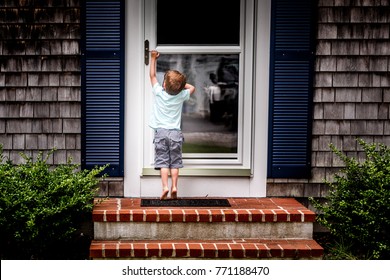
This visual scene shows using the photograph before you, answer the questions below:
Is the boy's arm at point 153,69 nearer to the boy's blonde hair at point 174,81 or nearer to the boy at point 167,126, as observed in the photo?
the boy at point 167,126

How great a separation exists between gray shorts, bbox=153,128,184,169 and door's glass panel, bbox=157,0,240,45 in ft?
3.05

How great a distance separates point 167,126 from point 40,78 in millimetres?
1309

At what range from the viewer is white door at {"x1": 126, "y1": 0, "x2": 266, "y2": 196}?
5613 mm

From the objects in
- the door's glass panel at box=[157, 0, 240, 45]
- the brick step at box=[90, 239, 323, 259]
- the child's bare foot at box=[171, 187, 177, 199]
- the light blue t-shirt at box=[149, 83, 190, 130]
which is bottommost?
the brick step at box=[90, 239, 323, 259]

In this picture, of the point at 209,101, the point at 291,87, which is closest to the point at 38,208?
the point at 209,101

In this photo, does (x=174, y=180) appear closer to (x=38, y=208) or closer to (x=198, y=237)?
(x=198, y=237)

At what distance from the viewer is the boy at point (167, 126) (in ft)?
17.5

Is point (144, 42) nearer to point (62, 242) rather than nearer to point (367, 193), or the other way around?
point (62, 242)

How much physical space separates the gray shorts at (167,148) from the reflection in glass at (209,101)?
0.45 m

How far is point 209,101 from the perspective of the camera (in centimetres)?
582

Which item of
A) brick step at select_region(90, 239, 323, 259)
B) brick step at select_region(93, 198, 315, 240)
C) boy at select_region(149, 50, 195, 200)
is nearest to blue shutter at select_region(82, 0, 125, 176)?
boy at select_region(149, 50, 195, 200)

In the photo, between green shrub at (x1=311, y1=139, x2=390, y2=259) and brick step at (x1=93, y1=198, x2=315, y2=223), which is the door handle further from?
green shrub at (x1=311, y1=139, x2=390, y2=259)

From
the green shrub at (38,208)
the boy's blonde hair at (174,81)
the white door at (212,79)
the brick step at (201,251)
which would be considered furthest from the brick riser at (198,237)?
the boy's blonde hair at (174,81)

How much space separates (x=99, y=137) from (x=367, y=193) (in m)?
2.52
